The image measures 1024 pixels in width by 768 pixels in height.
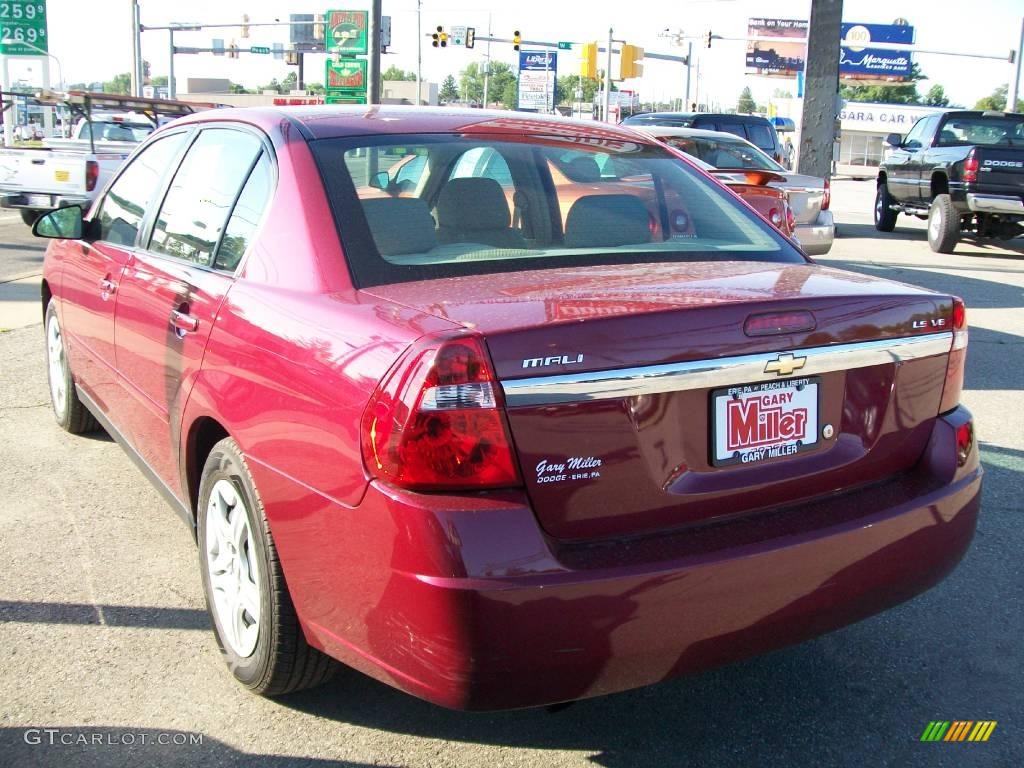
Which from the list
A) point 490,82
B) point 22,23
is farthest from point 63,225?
point 490,82

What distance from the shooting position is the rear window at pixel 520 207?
303cm

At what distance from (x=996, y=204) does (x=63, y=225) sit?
42.1 feet

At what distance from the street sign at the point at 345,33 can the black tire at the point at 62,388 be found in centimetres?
3520

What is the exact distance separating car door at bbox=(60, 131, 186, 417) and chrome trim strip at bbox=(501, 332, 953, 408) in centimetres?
231

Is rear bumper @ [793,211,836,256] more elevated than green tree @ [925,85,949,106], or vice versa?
green tree @ [925,85,949,106]

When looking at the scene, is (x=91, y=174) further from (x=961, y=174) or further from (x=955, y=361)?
(x=955, y=361)

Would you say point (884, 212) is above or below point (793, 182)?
below

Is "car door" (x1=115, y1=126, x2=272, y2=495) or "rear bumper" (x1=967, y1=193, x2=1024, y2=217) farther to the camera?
"rear bumper" (x1=967, y1=193, x2=1024, y2=217)

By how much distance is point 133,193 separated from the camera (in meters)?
4.41

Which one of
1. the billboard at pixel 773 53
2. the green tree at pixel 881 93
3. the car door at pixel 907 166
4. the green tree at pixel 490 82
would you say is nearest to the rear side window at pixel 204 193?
the car door at pixel 907 166

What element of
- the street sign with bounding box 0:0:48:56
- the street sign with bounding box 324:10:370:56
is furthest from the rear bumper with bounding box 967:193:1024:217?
the street sign with bounding box 0:0:48:56

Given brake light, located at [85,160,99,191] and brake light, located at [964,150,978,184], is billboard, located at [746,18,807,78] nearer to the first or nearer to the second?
brake light, located at [964,150,978,184]

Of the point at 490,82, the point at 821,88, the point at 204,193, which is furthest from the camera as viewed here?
the point at 490,82

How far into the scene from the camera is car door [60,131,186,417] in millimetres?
4188
